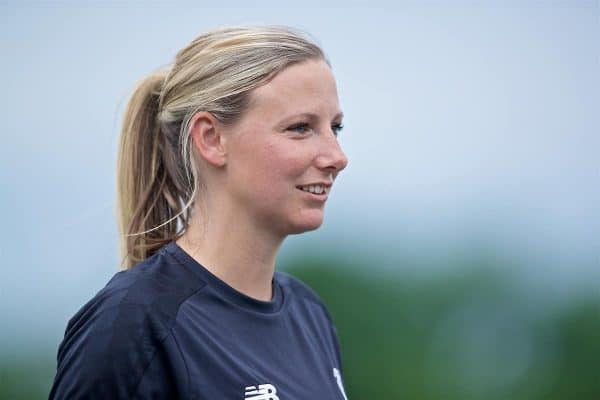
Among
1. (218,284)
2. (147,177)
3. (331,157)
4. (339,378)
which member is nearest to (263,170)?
(331,157)

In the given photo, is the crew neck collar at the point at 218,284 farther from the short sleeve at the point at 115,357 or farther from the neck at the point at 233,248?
the short sleeve at the point at 115,357

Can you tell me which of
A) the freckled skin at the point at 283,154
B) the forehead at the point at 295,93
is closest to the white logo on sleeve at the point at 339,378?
the freckled skin at the point at 283,154

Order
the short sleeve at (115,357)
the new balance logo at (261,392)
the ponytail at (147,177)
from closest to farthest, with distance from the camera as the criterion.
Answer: the short sleeve at (115,357)
the new balance logo at (261,392)
the ponytail at (147,177)

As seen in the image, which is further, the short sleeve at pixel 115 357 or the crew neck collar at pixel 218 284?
the crew neck collar at pixel 218 284

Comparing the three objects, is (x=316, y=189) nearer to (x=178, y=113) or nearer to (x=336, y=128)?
(x=336, y=128)

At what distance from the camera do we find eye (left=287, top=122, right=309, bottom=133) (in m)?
1.89

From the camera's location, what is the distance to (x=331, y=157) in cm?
189

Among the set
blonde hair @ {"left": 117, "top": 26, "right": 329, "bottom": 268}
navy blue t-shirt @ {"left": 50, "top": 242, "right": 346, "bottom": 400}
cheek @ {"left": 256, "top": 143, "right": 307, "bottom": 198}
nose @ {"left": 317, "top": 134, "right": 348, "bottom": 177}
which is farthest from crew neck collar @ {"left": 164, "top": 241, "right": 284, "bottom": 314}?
nose @ {"left": 317, "top": 134, "right": 348, "bottom": 177}

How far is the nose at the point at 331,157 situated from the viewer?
6.18 feet

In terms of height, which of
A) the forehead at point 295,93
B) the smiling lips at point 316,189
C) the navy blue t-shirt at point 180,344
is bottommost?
the navy blue t-shirt at point 180,344

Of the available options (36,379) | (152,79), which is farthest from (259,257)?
(36,379)

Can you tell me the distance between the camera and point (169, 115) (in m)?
2.03

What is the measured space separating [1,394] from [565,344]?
2631 millimetres

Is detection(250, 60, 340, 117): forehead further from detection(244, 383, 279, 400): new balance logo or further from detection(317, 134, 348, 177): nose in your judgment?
detection(244, 383, 279, 400): new balance logo
